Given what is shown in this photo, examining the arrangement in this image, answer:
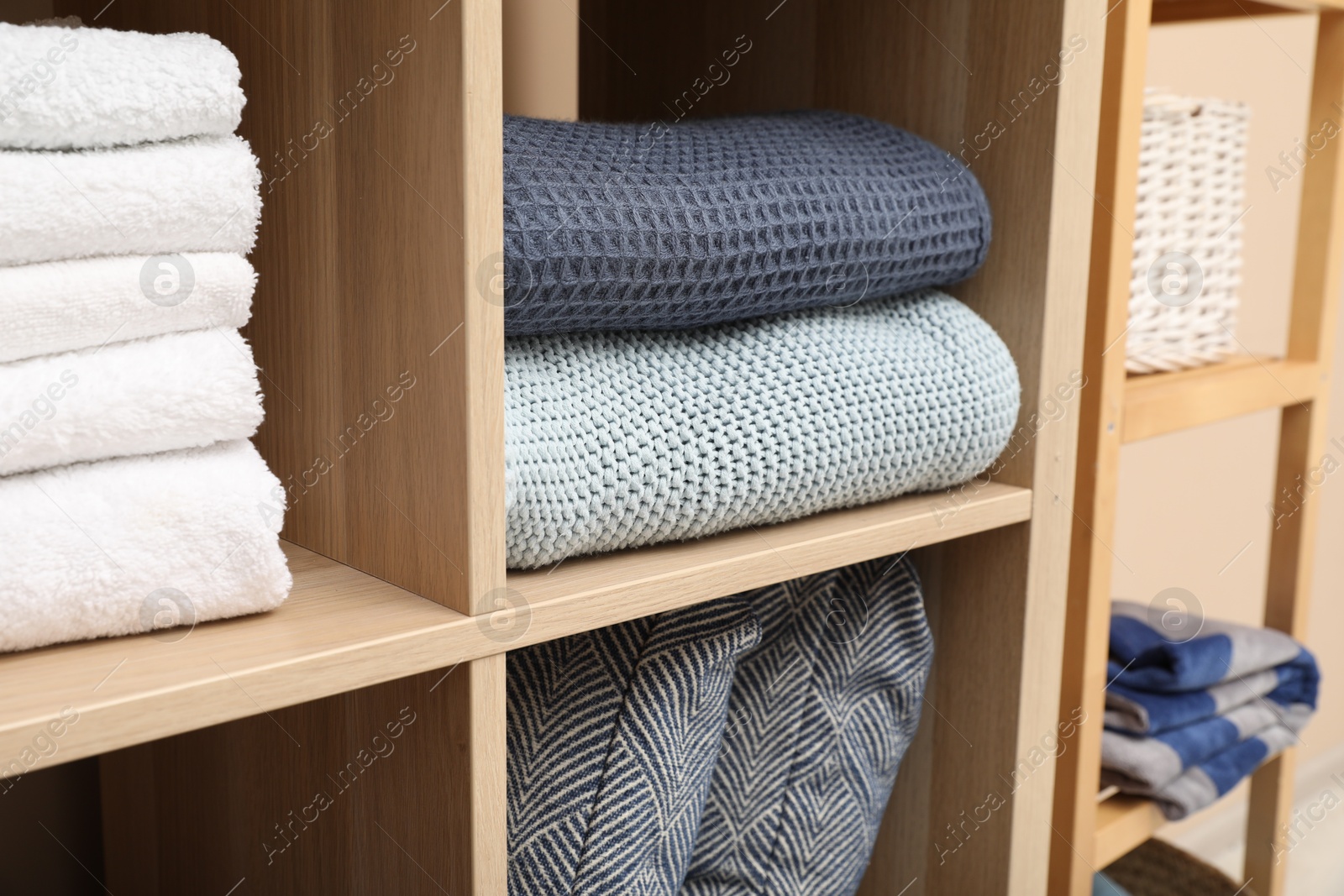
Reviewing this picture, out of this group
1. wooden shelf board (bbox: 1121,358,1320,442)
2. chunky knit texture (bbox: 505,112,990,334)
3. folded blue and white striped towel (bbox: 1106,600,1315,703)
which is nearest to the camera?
chunky knit texture (bbox: 505,112,990,334)

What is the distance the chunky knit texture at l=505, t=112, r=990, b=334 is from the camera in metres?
0.42

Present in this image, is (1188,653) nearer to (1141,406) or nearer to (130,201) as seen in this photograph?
(1141,406)

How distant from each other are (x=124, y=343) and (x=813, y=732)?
39 cm

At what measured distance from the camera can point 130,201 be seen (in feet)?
1.12

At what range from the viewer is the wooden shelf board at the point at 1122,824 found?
2.48 feet

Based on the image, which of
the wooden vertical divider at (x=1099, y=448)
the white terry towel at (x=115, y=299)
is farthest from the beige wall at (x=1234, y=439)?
the white terry towel at (x=115, y=299)

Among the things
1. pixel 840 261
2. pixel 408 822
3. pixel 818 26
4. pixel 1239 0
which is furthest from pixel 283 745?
pixel 1239 0

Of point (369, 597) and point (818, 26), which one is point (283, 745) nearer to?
point (369, 597)

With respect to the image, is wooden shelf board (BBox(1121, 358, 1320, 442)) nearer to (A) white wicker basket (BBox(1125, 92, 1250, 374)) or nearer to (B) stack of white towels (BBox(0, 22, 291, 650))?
(A) white wicker basket (BBox(1125, 92, 1250, 374))

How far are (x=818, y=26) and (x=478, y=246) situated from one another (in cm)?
39

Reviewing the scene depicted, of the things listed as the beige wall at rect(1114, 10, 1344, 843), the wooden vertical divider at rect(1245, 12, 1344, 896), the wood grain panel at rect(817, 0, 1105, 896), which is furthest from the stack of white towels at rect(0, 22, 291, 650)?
the beige wall at rect(1114, 10, 1344, 843)

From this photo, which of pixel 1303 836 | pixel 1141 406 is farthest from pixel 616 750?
pixel 1303 836

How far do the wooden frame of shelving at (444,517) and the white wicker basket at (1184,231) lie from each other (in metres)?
0.23

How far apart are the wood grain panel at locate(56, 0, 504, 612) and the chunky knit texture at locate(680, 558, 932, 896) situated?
227 mm
